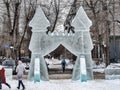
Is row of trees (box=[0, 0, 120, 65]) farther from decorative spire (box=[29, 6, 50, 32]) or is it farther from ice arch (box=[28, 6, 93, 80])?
decorative spire (box=[29, 6, 50, 32])

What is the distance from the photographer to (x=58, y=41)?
90.8ft

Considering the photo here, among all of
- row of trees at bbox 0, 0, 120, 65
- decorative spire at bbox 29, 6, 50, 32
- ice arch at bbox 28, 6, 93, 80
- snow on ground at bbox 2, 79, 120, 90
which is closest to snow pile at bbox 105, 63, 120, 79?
ice arch at bbox 28, 6, 93, 80

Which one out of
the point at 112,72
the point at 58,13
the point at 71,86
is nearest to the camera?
the point at 71,86

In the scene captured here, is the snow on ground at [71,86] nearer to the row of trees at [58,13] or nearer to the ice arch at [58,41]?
the ice arch at [58,41]

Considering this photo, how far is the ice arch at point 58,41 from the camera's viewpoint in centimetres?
2733

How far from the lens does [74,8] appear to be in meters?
43.3

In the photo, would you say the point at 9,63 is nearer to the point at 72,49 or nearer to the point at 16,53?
the point at 16,53

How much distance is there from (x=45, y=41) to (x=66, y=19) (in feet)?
59.4

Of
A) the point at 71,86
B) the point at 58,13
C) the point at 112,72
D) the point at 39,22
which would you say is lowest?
the point at 112,72

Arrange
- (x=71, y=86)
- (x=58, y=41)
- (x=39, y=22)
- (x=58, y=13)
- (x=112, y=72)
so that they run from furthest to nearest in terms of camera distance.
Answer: (x=58, y=13) < (x=112, y=72) < (x=58, y=41) < (x=39, y=22) < (x=71, y=86)

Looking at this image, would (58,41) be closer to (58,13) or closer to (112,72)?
(112,72)

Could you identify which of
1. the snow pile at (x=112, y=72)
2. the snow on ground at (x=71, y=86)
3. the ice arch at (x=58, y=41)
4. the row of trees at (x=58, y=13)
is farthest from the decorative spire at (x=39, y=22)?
the row of trees at (x=58, y=13)

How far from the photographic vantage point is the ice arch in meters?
27.3

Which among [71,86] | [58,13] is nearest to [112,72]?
[71,86]
